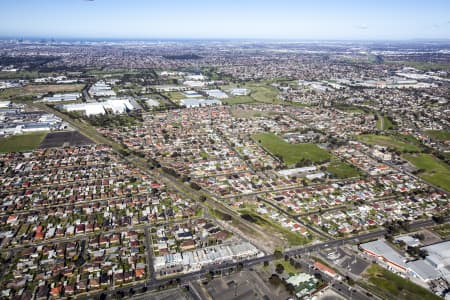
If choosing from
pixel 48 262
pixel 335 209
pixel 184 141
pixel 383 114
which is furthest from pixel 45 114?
pixel 383 114

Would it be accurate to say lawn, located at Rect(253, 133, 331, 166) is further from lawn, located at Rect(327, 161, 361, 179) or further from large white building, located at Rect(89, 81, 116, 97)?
large white building, located at Rect(89, 81, 116, 97)

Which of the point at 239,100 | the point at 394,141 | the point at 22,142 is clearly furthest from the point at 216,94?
the point at 22,142

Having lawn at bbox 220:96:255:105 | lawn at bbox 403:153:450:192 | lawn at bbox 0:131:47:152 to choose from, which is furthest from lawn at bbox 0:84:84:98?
lawn at bbox 403:153:450:192

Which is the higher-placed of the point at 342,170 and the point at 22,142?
the point at 22,142

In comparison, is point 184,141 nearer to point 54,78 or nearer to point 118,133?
point 118,133

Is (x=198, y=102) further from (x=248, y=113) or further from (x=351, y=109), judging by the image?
(x=351, y=109)

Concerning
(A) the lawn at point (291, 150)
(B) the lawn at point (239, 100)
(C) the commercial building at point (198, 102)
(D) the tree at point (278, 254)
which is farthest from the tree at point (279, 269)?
(B) the lawn at point (239, 100)
